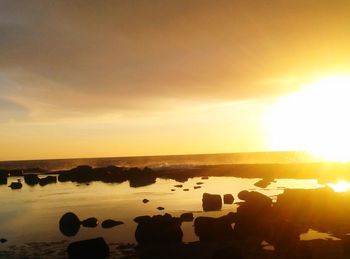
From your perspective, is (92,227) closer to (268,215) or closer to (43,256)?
(43,256)

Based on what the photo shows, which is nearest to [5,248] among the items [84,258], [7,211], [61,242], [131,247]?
[61,242]

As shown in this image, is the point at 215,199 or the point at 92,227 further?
the point at 215,199

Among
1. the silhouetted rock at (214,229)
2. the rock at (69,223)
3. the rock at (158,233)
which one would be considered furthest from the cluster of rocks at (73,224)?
the silhouetted rock at (214,229)

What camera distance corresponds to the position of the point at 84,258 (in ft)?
79.8

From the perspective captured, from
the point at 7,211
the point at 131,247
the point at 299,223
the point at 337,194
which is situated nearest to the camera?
the point at 131,247

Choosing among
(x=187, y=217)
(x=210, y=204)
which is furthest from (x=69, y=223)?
(x=210, y=204)

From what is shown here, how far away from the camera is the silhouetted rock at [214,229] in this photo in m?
29.0

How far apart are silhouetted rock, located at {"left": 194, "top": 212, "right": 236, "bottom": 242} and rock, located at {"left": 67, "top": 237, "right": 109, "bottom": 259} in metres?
7.72

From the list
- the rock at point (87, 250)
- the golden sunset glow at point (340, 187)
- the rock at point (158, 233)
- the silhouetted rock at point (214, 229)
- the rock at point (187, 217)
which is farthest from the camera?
the golden sunset glow at point (340, 187)

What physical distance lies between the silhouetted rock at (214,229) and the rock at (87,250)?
25.3 ft

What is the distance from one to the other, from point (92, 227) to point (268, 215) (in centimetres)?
1531

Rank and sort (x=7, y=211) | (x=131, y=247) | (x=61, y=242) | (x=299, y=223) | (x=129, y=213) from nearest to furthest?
(x=131, y=247) < (x=61, y=242) < (x=299, y=223) < (x=129, y=213) < (x=7, y=211)

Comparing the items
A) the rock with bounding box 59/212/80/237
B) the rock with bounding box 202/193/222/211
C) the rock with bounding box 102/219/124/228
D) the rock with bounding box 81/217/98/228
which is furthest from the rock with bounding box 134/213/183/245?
the rock with bounding box 202/193/222/211

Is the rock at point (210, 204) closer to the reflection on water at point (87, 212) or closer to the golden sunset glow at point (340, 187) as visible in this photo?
the reflection on water at point (87, 212)
